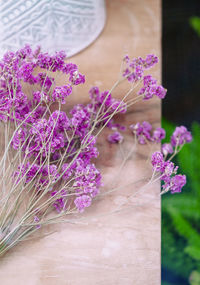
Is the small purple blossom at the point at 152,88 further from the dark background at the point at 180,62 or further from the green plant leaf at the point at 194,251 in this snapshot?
the dark background at the point at 180,62

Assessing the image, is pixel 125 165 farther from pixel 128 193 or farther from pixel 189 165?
pixel 189 165

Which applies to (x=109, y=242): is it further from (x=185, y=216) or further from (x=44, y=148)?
(x=185, y=216)

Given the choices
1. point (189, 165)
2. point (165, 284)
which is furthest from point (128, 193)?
point (165, 284)

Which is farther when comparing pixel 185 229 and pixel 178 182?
pixel 185 229

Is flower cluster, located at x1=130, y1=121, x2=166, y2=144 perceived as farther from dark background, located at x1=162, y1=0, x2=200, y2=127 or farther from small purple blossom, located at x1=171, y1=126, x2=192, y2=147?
dark background, located at x1=162, y1=0, x2=200, y2=127

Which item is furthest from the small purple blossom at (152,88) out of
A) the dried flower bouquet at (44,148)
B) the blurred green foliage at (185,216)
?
the blurred green foliage at (185,216)

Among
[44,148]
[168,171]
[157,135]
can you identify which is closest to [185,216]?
[157,135]

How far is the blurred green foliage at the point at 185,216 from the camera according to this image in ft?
4.17

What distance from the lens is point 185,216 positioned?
1414 mm

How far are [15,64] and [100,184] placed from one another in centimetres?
29

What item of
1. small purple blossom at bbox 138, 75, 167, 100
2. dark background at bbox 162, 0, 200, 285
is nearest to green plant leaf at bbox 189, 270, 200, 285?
dark background at bbox 162, 0, 200, 285

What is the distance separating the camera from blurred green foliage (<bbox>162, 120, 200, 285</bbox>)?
1272 millimetres

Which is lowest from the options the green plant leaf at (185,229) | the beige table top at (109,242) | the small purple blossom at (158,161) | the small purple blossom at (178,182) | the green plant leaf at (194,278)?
the green plant leaf at (194,278)

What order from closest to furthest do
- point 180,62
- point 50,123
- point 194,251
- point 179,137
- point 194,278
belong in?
point 50,123, point 179,137, point 194,251, point 194,278, point 180,62
